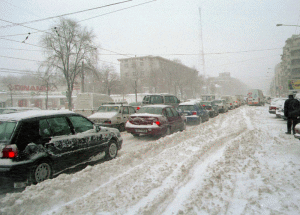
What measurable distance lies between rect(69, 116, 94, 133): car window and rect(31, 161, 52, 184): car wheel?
1166 mm

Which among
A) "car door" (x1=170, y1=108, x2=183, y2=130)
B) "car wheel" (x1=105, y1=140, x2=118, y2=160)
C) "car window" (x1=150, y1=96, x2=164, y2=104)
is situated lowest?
"car wheel" (x1=105, y1=140, x2=118, y2=160)

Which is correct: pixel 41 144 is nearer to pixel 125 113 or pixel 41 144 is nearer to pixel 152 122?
pixel 152 122

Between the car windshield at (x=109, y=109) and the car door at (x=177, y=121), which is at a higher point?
the car windshield at (x=109, y=109)

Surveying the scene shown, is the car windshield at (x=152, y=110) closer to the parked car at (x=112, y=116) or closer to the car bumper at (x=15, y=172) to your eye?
the parked car at (x=112, y=116)

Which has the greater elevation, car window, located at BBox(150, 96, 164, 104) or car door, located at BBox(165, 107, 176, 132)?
car window, located at BBox(150, 96, 164, 104)

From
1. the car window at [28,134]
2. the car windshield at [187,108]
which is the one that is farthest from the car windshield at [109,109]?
the car window at [28,134]

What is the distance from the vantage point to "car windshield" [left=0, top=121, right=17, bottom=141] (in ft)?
14.0

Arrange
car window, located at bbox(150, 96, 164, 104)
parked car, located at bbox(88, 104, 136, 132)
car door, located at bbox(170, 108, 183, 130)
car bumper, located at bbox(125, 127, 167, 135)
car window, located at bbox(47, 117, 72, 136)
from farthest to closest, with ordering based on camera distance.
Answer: car window, located at bbox(150, 96, 164, 104) < parked car, located at bbox(88, 104, 136, 132) < car door, located at bbox(170, 108, 183, 130) < car bumper, located at bbox(125, 127, 167, 135) < car window, located at bbox(47, 117, 72, 136)

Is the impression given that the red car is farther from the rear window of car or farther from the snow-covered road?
the snow-covered road

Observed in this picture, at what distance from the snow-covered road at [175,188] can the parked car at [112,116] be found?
5.29 metres

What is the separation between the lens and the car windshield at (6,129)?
4276 millimetres

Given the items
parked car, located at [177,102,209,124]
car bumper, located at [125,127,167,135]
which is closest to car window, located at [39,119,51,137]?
car bumper, located at [125,127,167,135]

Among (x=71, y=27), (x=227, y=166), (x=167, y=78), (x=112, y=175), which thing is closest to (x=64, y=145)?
(x=112, y=175)

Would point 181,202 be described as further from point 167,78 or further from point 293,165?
point 167,78
